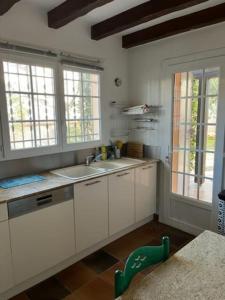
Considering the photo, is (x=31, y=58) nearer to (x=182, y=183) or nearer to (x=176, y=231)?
(x=182, y=183)

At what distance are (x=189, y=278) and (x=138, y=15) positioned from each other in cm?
Answer: 214

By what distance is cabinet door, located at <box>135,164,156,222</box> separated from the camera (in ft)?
9.17

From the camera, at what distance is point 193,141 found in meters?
2.65

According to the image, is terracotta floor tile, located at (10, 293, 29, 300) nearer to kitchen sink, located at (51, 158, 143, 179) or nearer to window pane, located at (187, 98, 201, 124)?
kitchen sink, located at (51, 158, 143, 179)

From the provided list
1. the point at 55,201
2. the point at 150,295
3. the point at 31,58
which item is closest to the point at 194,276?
the point at 150,295

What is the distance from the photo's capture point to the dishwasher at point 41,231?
179 centimetres

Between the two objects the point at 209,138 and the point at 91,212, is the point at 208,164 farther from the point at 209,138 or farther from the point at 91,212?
the point at 91,212

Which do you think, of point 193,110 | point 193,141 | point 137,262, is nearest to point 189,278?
point 137,262

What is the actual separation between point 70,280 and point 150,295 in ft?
4.68

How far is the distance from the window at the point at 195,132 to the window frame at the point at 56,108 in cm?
100

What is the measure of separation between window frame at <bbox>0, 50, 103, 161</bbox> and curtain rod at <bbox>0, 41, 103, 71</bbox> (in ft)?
0.10

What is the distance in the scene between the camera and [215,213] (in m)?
2.55

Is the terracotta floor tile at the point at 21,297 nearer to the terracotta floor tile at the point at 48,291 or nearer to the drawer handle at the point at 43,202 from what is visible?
the terracotta floor tile at the point at 48,291

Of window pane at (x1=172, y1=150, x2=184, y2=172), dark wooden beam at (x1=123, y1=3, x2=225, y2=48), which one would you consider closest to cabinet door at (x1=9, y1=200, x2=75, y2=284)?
window pane at (x1=172, y1=150, x2=184, y2=172)
